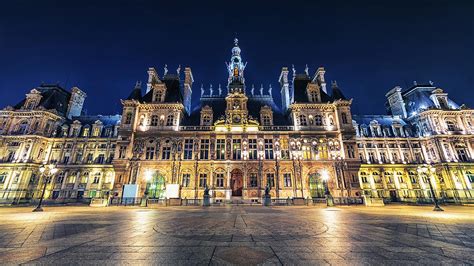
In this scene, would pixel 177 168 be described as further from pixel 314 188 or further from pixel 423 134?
pixel 423 134

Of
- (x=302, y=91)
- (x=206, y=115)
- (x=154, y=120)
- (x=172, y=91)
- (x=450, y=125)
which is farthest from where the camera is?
(x=302, y=91)

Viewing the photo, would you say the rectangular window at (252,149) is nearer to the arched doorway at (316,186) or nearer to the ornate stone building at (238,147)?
the ornate stone building at (238,147)

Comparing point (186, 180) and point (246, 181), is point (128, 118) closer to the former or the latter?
point (186, 180)

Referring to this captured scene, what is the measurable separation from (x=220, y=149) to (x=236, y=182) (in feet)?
20.1

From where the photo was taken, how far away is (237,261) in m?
3.72

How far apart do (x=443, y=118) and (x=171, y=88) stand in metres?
52.0

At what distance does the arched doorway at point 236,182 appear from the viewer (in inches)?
1255

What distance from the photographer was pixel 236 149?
32688mm

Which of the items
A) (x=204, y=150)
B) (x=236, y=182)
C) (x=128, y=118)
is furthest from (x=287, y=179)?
(x=128, y=118)

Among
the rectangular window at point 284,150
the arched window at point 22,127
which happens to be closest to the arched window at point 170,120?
the rectangular window at point 284,150

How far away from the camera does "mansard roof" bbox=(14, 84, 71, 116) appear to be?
134ft

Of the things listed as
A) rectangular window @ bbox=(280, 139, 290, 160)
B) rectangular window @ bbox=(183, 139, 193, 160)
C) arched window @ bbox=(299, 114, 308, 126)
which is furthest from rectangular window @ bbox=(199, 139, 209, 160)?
arched window @ bbox=(299, 114, 308, 126)

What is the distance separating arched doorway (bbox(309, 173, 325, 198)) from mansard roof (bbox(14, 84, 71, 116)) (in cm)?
5200

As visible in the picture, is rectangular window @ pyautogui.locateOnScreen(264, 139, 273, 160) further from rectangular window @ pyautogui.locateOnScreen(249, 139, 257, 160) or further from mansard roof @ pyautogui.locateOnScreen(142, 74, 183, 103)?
mansard roof @ pyautogui.locateOnScreen(142, 74, 183, 103)
